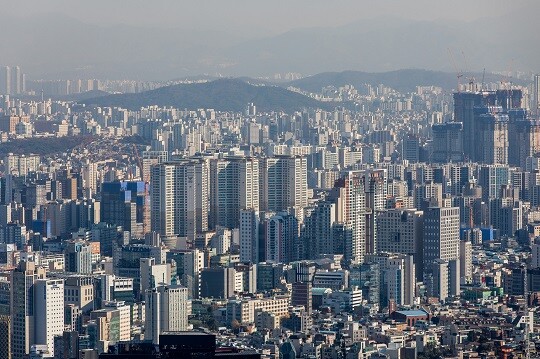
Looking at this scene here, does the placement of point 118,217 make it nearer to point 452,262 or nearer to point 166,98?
point 452,262

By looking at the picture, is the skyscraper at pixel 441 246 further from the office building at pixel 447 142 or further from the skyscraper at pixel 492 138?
the office building at pixel 447 142

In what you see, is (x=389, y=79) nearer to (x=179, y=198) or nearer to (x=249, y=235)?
(x=179, y=198)

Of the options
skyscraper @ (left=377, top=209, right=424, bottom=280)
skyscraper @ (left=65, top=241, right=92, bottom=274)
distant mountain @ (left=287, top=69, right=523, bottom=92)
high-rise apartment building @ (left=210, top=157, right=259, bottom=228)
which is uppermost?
distant mountain @ (left=287, top=69, right=523, bottom=92)

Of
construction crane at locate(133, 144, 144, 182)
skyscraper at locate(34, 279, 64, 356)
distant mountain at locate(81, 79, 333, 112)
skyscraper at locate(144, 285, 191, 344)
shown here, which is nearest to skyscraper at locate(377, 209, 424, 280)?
skyscraper at locate(144, 285, 191, 344)

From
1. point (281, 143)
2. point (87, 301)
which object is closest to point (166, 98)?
point (281, 143)

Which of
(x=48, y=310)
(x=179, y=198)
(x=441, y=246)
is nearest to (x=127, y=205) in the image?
(x=179, y=198)

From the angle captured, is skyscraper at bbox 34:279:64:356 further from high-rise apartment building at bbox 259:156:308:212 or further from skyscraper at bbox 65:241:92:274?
high-rise apartment building at bbox 259:156:308:212
